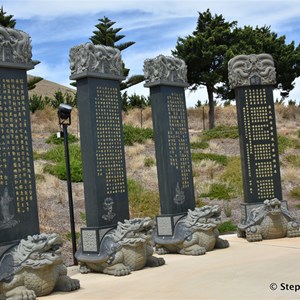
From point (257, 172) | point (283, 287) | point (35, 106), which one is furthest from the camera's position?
point (35, 106)

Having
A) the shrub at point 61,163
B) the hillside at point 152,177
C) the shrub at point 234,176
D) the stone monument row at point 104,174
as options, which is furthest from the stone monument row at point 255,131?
the shrub at point 61,163

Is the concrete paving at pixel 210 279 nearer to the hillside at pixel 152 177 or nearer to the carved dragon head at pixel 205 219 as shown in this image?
the carved dragon head at pixel 205 219

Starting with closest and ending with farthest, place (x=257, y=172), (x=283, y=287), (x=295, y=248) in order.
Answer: (x=283, y=287)
(x=295, y=248)
(x=257, y=172)

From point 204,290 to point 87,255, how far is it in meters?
2.21

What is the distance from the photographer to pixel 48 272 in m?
6.04

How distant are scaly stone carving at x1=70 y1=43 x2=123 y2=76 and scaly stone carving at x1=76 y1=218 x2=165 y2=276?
2.31 metres

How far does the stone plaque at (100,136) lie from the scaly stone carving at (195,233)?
119 cm

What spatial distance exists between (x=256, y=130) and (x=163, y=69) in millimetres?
2455

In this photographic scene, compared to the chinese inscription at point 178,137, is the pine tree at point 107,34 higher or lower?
higher

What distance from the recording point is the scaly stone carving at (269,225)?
382 inches

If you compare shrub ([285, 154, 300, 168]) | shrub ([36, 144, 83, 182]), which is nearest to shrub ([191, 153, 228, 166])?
shrub ([285, 154, 300, 168])

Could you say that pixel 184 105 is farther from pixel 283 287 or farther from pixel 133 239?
pixel 283 287

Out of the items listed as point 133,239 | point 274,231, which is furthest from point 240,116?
point 133,239

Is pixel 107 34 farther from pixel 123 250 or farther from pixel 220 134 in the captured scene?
pixel 123 250
